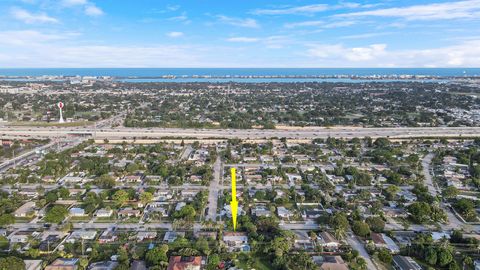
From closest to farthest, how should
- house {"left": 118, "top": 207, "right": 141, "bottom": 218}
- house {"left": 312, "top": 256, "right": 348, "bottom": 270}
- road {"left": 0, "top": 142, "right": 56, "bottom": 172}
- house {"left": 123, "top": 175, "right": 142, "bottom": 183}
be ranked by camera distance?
1. house {"left": 312, "top": 256, "right": 348, "bottom": 270}
2. house {"left": 118, "top": 207, "right": 141, "bottom": 218}
3. house {"left": 123, "top": 175, "right": 142, "bottom": 183}
4. road {"left": 0, "top": 142, "right": 56, "bottom": 172}

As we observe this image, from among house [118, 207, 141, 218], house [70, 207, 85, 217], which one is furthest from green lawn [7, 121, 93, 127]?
house [118, 207, 141, 218]

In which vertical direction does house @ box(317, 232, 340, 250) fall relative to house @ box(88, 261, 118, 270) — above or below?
above

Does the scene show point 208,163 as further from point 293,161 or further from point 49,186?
point 49,186

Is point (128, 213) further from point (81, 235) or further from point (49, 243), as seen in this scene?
point (49, 243)

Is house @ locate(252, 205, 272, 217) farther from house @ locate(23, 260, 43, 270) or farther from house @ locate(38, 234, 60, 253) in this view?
house @ locate(23, 260, 43, 270)

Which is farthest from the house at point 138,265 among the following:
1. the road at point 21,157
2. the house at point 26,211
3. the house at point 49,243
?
the road at point 21,157

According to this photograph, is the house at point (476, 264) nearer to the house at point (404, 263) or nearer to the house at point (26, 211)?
the house at point (404, 263)

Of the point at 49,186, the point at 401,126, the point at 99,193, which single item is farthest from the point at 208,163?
the point at 401,126

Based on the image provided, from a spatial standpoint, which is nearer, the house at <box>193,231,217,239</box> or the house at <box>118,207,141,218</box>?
the house at <box>193,231,217,239</box>
